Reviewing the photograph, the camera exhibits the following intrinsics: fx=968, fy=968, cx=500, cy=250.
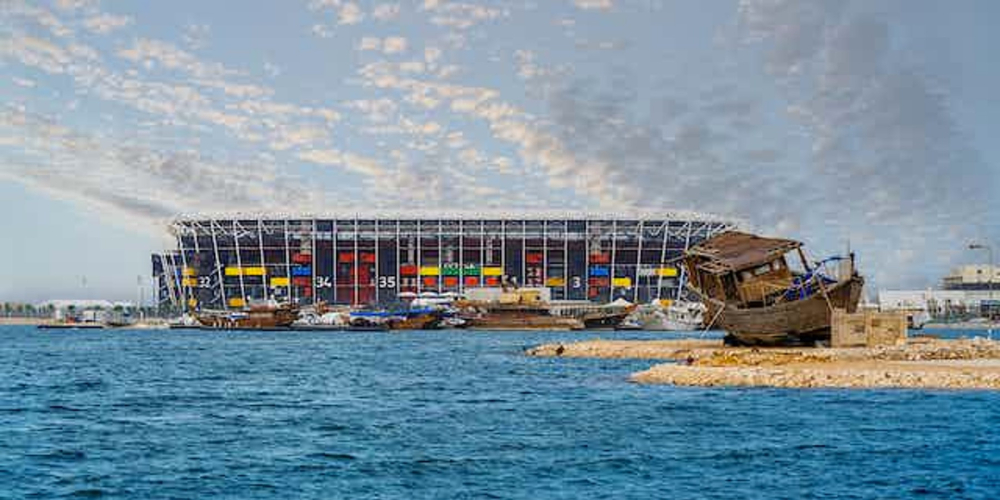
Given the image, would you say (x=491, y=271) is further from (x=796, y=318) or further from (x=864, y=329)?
(x=864, y=329)

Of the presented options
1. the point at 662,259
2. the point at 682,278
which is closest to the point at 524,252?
the point at 662,259

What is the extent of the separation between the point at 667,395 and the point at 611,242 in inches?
5572

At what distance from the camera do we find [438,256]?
181 meters

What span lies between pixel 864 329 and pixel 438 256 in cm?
12766

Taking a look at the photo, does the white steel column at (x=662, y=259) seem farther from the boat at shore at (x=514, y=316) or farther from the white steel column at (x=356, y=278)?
the white steel column at (x=356, y=278)

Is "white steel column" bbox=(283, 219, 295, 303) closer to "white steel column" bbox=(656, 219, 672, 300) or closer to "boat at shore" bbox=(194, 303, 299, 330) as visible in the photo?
"boat at shore" bbox=(194, 303, 299, 330)

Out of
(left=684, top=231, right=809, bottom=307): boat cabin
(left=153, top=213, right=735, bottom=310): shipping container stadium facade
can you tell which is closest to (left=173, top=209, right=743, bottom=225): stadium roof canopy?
(left=153, top=213, right=735, bottom=310): shipping container stadium facade

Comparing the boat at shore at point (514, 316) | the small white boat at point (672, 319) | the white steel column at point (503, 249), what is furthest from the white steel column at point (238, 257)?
the small white boat at point (672, 319)

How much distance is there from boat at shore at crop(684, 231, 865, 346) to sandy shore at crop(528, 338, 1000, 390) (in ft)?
10.8

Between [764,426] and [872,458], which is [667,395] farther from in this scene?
[872,458]

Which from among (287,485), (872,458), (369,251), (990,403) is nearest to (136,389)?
(287,485)

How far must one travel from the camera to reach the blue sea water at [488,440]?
74.5ft

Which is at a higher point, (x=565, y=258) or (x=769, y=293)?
(x=565, y=258)

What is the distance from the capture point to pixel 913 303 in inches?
7554
